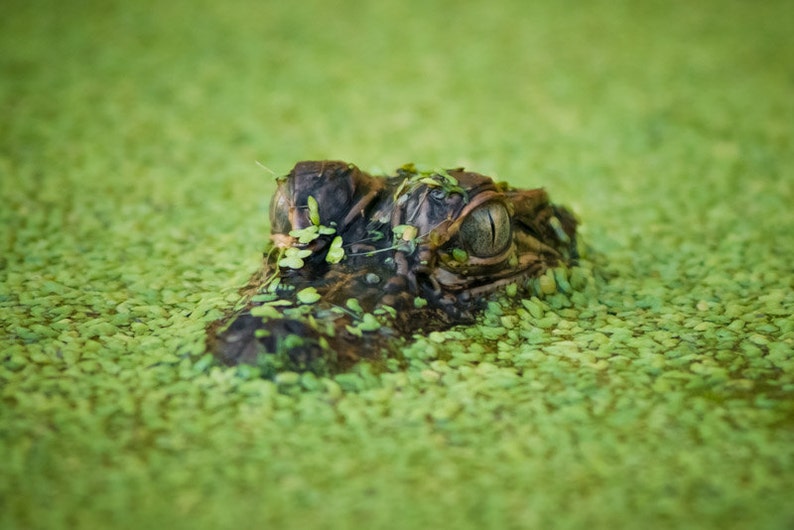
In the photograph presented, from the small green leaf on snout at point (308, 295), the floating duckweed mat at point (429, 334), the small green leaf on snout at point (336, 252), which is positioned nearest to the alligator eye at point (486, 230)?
the floating duckweed mat at point (429, 334)

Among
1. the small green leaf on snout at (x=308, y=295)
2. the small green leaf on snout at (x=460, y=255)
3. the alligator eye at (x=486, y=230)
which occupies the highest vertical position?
the alligator eye at (x=486, y=230)

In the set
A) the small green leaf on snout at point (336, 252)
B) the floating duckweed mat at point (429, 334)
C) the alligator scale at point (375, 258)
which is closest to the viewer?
the floating duckweed mat at point (429, 334)

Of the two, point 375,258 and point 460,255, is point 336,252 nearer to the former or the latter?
point 375,258

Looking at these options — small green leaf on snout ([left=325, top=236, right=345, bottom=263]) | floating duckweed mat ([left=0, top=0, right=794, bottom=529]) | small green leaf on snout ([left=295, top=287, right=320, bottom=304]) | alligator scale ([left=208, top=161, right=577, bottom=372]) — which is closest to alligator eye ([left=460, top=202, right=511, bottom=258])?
alligator scale ([left=208, top=161, right=577, bottom=372])

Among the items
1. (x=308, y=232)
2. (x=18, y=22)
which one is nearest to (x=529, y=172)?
(x=308, y=232)

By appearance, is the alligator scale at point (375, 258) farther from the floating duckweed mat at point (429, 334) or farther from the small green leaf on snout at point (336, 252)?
the floating duckweed mat at point (429, 334)

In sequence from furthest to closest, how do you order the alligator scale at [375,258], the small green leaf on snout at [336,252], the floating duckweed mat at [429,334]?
the small green leaf on snout at [336,252] < the alligator scale at [375,258] < the floating duckweed mat at [429,334]

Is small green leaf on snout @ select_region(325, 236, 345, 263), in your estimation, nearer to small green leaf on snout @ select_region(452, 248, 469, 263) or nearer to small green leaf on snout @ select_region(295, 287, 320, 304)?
small green leaf on snout @ select_region(295, 287, 320, 304)

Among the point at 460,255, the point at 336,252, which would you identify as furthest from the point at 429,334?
the point at 336,252
